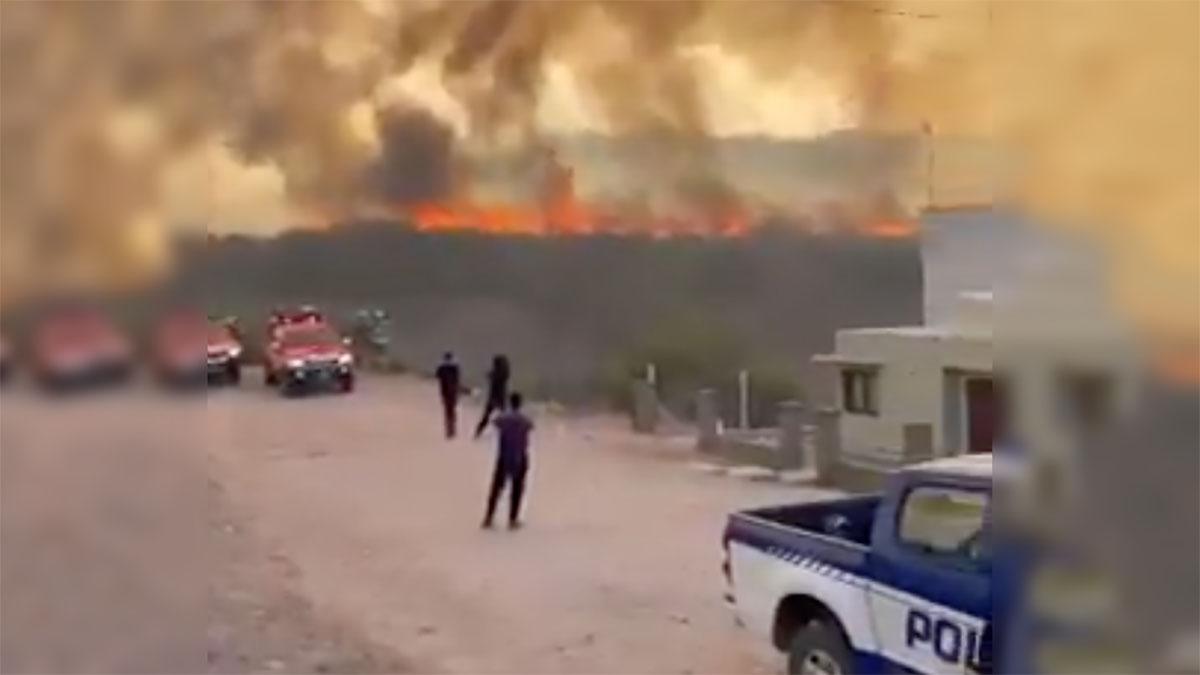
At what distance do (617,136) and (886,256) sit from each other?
1.14m

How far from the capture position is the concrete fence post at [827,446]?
29.5ft

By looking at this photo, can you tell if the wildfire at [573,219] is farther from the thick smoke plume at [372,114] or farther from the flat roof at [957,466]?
the flat roof at [957,466]

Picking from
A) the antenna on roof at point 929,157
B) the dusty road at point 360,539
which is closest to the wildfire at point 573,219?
the dusty road at point 360,539

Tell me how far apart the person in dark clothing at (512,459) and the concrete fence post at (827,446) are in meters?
2.18

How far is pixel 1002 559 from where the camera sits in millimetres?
1595

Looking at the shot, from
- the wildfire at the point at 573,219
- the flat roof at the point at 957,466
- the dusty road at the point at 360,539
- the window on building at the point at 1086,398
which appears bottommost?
the dusty road at the point at 360,539

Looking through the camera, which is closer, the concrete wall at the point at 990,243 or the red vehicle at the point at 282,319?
the concrete wall at the point at 990,243

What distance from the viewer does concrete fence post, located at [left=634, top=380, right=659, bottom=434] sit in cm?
941

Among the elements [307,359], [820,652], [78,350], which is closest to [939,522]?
[820,652]

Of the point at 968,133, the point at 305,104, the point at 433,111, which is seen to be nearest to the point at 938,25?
the point at 968,133

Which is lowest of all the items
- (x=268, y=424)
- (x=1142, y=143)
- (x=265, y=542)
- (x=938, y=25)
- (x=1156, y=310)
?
(x=265, y=542)

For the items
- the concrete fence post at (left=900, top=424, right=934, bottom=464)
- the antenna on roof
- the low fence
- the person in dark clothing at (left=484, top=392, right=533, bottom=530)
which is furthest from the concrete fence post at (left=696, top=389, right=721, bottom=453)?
the antenna on roof

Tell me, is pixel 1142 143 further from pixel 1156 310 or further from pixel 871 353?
pixel 871 353

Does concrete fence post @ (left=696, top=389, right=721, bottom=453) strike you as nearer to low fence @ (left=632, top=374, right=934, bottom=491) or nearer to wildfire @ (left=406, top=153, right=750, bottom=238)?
low fence @ (left=632, top=374, right=934, bottom=491)
